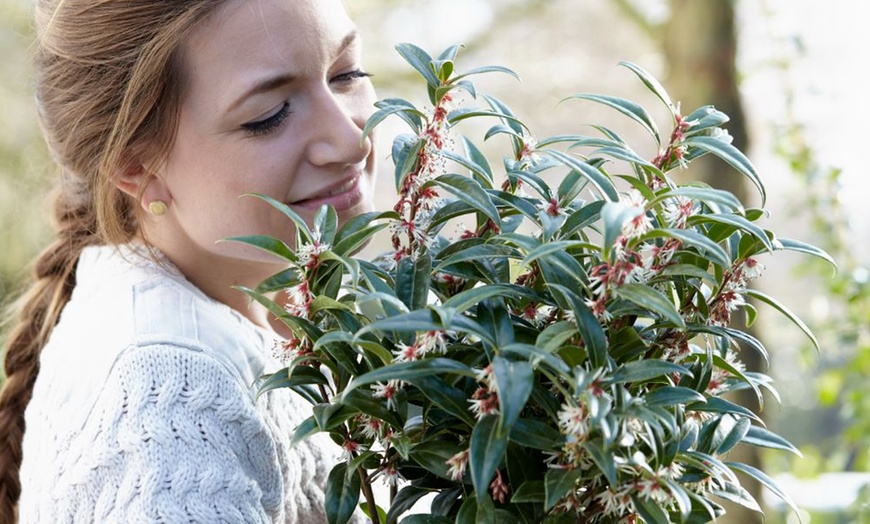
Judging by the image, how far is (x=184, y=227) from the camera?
1167 millimetres

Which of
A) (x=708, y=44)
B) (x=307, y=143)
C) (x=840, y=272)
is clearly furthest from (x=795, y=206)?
(x=307, y=143)

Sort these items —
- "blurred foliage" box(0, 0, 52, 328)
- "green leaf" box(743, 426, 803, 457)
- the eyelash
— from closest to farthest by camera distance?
"green leaf" box(743, 426, 803, 457) → the eyelash → "blurred foliage" box(0, 0, 52, 328)

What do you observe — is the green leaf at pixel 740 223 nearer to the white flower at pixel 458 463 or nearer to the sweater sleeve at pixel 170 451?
the white flower at pixel 458 463

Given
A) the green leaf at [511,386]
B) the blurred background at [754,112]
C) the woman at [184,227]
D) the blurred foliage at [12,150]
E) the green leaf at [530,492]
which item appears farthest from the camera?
the blurred foliage at [12,150]

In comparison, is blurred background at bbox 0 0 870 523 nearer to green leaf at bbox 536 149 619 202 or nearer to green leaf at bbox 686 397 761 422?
green leaf at bbox 686 397 761 422

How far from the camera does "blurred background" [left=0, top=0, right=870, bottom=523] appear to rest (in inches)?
77.9

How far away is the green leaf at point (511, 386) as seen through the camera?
0.64 meters

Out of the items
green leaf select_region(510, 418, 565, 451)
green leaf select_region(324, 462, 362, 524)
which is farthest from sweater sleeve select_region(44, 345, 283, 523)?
green leaf select_region(510, 418, 565, 451)

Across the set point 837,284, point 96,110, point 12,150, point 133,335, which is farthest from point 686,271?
point 12,150

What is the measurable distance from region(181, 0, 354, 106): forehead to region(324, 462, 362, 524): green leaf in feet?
1.44

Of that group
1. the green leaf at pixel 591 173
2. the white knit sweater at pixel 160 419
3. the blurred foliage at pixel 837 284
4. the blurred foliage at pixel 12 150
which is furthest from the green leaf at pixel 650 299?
the blurred foliage at pixel 12 150

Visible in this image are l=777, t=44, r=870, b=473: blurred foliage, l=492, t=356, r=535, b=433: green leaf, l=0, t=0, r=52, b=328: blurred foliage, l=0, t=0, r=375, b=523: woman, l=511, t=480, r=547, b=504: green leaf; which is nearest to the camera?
l=492, t=356, r=535, b=433: green leaf

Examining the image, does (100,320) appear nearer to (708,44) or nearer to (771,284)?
(708,44)

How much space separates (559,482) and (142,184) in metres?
0.68
